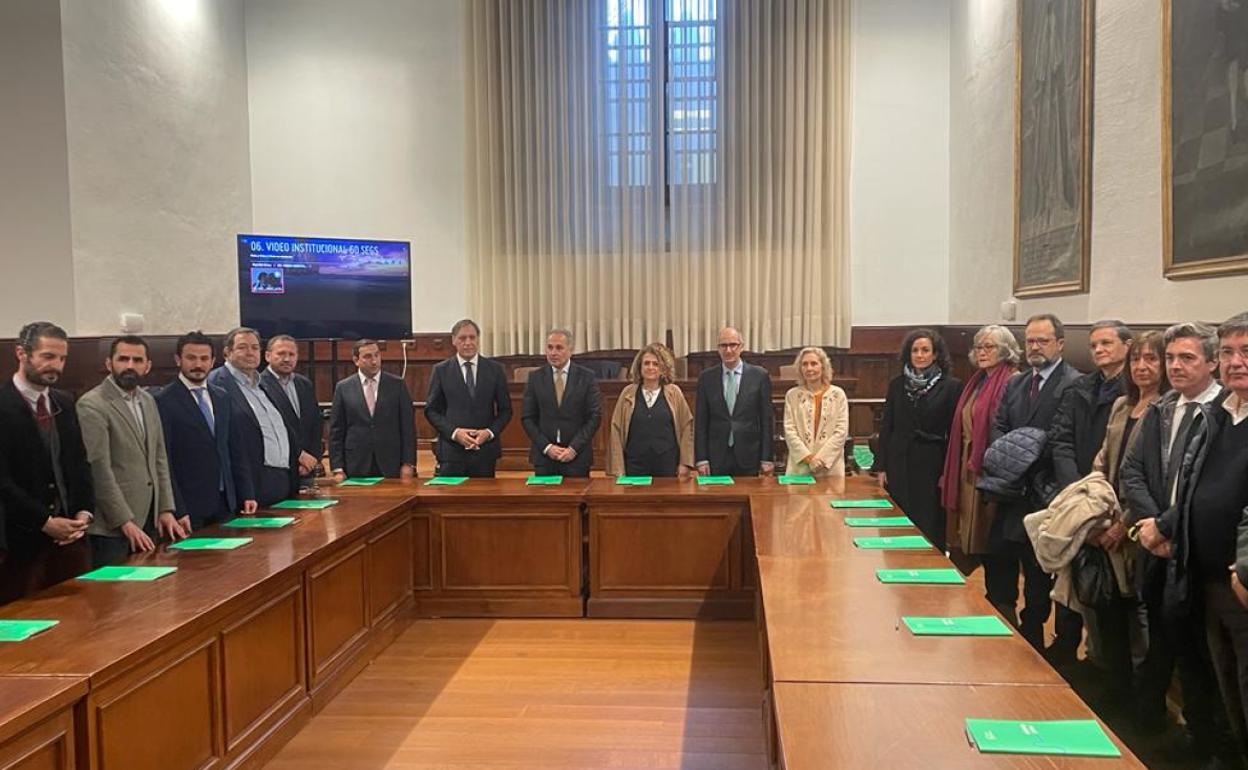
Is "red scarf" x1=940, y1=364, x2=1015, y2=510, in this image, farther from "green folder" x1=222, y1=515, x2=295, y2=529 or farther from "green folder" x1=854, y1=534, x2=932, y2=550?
"green folder" x1=222, y1=515, x2=295, y2=529

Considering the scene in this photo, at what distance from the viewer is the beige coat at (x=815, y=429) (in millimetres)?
4961

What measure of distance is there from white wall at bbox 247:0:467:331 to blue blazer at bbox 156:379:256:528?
5.27 meters

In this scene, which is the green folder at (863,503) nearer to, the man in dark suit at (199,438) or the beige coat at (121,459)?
the man in dark suit at (199,438)

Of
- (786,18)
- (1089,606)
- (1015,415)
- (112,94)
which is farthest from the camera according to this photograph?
(786,18)

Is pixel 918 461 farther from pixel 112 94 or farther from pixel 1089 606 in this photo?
pixel 112 94

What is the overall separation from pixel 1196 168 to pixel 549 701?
3.56 meters

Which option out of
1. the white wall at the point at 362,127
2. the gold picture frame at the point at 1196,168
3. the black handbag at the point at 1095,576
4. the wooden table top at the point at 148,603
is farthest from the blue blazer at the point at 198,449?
the white wall at the point at 362,127

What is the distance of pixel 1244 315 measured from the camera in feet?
8.41

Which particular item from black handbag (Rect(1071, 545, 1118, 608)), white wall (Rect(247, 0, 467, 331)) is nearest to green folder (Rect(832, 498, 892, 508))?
black handbag (Rect(1071, 545, 1118, 608))

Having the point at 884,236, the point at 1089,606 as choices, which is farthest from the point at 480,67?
A: the point at 1089,606

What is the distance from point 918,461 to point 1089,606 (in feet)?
4.98

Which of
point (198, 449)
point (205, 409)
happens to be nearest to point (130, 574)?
point (198, 449)

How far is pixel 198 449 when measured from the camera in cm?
393

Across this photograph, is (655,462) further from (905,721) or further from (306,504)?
(905,721)
